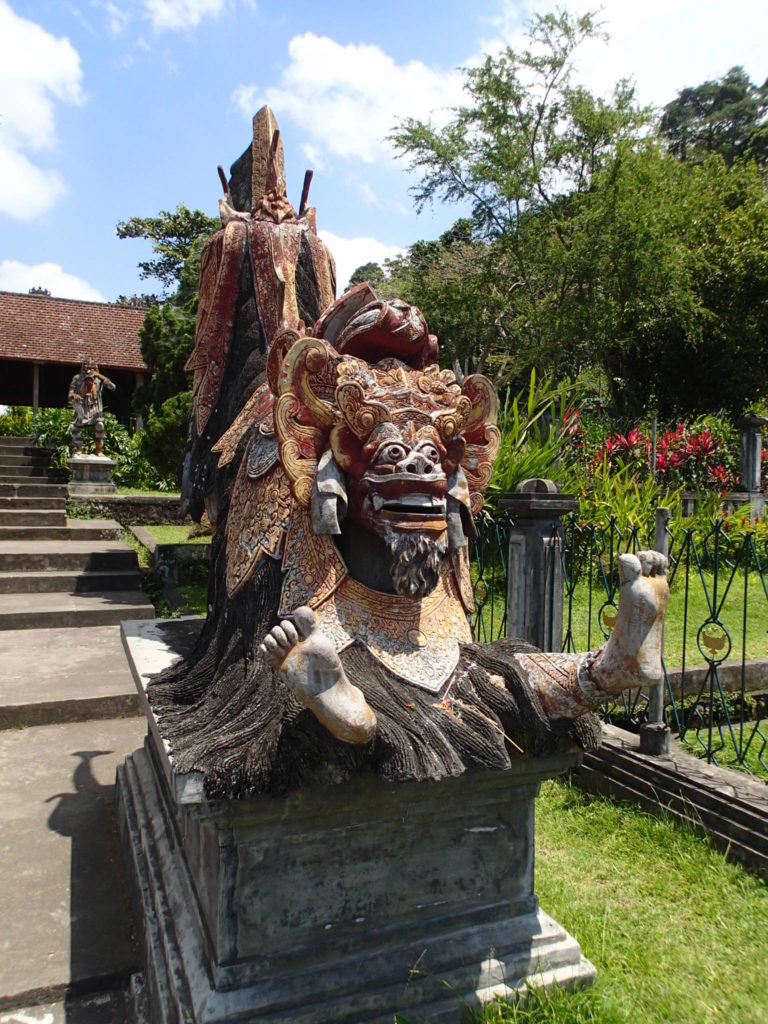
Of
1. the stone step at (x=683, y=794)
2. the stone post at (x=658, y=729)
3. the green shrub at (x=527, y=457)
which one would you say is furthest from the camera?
the green shrub at (x=527, y=457)

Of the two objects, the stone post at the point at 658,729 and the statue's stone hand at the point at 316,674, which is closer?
the statue's stone hand at the point at 316,674

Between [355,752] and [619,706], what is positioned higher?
[355,752]

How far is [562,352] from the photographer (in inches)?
545

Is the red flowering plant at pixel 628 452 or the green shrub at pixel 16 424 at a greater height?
the green shrub at pixel 16 424

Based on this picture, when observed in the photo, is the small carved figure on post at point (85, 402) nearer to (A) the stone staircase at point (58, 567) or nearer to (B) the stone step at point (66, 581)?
(A) the stone staircase at point (58, 567)

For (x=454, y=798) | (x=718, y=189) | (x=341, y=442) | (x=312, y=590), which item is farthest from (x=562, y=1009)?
(x=718, y=189)

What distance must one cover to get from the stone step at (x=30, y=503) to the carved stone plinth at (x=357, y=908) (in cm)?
842

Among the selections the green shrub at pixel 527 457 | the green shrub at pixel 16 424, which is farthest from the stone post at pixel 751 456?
the green shrub at pixel 16 424

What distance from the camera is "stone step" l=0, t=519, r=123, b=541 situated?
27.7ft

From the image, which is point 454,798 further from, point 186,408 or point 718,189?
point 718,189

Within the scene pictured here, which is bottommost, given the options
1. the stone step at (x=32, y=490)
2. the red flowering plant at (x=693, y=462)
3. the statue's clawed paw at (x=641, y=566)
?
the statue's clawed paw at (x=641, y=566)

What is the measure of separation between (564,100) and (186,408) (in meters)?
9.92

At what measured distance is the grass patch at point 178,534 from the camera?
956 centimetres

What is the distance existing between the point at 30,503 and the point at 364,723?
926cm
